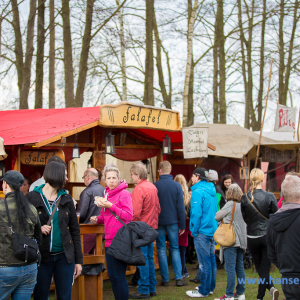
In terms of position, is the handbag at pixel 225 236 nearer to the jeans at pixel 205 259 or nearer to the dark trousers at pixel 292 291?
the jeans at pixel 205 259

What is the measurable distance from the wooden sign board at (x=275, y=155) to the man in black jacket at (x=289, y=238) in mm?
8474

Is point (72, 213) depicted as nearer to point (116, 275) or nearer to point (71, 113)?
point (116, 275)

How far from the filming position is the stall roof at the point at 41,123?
6149 millimetres

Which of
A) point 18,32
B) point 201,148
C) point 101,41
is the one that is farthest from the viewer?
point 101,41

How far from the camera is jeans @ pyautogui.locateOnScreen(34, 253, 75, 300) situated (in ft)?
11.9

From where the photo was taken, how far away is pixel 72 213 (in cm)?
374

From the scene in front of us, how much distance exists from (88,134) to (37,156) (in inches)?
67.4

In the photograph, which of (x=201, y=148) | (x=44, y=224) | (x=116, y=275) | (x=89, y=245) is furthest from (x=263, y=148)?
(x=44, y=224)

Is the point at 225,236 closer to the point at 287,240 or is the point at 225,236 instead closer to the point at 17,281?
the point at 287,240

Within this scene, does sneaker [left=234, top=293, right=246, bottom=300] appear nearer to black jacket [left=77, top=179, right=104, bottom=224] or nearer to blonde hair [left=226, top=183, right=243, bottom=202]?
blonde hair [left=226, top=183, right=243, bottom=202]

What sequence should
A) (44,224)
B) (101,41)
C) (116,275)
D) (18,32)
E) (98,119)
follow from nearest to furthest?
(44,224)
(116,275)
(98,119)
(18,32)
(101,41)

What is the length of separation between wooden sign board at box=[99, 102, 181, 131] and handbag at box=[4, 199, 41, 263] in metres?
3.48

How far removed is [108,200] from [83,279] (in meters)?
1.14

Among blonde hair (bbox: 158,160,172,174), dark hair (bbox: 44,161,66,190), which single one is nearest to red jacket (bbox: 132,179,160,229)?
blonde hair (bbox: 158,160,172,174)
